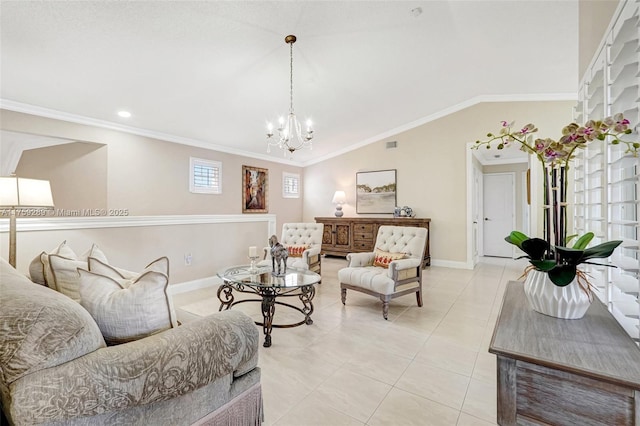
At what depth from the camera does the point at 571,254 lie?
1.02 meters

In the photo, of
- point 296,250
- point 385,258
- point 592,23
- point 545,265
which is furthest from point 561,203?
point 296,250

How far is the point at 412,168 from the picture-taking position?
6.09 metres

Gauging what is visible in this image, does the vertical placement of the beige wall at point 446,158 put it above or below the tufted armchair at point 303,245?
above

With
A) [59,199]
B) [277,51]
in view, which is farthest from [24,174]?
[277,51]

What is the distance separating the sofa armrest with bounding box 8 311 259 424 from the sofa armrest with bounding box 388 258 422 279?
7.17ft

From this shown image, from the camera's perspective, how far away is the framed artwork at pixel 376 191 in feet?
20.8

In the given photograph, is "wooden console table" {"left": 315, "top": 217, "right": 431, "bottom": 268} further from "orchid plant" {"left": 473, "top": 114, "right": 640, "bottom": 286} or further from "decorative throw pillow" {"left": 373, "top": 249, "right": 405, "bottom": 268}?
"orchid plant" {"left": 473, "top": 114, "right": 640, "bottom": 286}

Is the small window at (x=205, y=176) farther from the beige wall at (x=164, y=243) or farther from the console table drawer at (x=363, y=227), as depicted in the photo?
the console table drawer at (x=363, y=227)

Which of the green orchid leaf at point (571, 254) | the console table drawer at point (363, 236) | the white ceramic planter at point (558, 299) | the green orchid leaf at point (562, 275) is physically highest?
the green orchid leaf at point (571, 254)

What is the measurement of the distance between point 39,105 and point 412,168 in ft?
19.4

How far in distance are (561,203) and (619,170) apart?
341 mm

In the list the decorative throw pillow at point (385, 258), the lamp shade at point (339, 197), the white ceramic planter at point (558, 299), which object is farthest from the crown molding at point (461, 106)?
the white ceramic planter at point (558, 299)

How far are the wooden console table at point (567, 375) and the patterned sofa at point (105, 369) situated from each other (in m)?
0.94

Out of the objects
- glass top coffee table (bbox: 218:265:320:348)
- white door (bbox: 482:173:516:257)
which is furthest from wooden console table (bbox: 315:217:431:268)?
glass top coffee table (bbox: 218:265:320:348)
